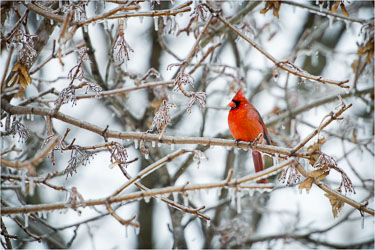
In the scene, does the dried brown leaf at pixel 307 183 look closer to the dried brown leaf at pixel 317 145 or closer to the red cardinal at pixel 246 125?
the dried brown leaf at pixel 317 145

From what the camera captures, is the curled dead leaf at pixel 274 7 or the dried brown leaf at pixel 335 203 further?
the curled dead leaf at pixel 274 7

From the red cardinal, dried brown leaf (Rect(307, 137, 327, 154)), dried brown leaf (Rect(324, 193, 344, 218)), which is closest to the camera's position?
dried brown leaf (Rect(307, 137, 327, 154))

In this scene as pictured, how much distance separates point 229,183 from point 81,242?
468 centimetres

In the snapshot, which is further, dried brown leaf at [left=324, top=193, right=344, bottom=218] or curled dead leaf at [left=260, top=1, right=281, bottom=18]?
curled dead leaf at [left=260, top=1, right=281, bottom=18]

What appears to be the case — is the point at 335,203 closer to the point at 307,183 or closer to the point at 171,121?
the point at 307,183

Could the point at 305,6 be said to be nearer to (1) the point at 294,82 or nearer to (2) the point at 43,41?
(2) the point at 43,41

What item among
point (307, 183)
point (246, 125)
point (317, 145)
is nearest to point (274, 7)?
point (246, 125)

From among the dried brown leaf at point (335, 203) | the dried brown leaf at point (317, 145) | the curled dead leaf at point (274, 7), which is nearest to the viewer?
the dried brown leaf at point (317, 145)

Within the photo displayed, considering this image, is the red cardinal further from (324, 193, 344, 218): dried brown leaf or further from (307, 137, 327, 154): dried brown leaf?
(307, 137, 327, 154): dried brown leaf

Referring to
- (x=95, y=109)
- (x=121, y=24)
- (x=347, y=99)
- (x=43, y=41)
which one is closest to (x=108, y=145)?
(x=121, y=24)

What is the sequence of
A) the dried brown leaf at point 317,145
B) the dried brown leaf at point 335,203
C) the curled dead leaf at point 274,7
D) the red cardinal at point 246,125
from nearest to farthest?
the dried brown leaf at point 317,145, the dried brown leaf at point 335,203, the curled dead leaf at point 274,7, the red cardinal at point 246,125

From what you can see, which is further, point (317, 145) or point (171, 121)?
point (171, 121)

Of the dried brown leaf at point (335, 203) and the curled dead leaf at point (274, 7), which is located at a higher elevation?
the curled dead leaf at point (274, 7)

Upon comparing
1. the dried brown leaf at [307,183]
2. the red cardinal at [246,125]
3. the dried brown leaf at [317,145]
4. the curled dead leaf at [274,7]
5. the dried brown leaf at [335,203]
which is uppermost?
the curled dead leaf at [274,7]
